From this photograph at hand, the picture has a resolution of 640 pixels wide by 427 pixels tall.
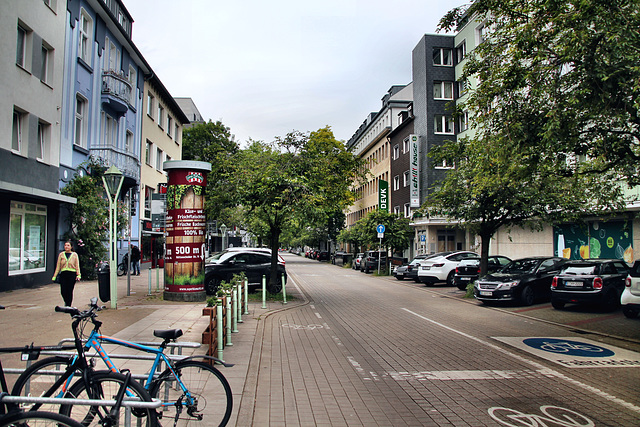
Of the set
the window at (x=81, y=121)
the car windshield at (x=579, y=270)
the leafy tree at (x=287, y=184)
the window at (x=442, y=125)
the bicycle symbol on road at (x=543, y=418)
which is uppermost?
the window at (x=442, y=125)

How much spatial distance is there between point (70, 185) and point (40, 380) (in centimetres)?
1866

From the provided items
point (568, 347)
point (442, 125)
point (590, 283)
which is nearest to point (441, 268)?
point (590, 283)

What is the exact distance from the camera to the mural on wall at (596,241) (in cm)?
2234

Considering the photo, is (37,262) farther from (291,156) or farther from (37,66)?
(291,156)

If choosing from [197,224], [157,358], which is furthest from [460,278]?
[157,358]

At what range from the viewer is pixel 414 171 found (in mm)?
42719

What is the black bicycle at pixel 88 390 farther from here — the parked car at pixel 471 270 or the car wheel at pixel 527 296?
the parked car at pixel 471 270

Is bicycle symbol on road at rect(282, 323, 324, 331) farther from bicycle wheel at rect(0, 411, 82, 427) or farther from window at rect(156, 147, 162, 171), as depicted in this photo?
window at rect(156, 147, 162, 171)

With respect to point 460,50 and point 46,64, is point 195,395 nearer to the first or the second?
point 46,64

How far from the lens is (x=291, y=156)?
56.5 feet

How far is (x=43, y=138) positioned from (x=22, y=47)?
3.28m

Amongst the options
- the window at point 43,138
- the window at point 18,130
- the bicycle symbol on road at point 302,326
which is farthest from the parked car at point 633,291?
the window at point 43,138

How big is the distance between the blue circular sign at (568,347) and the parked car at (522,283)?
19.8 ft

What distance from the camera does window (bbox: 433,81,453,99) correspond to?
138 ft
